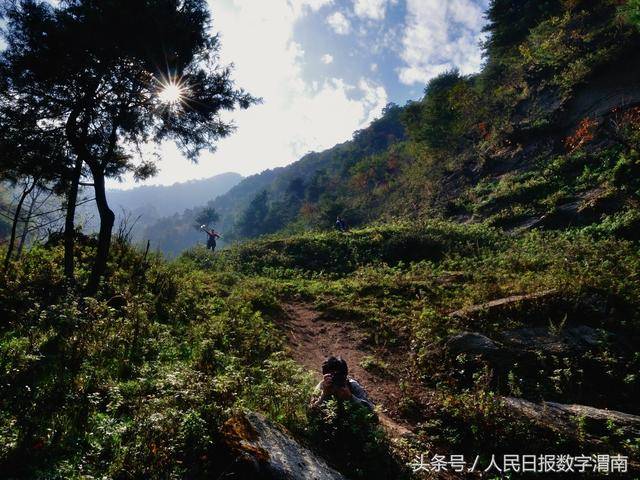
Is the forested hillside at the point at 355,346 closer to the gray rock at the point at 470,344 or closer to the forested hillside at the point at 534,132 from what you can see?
the gray rock at the point at 470,344

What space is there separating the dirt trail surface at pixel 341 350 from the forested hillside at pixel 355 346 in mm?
70

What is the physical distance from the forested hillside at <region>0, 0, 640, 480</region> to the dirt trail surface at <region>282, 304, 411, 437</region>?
7cm

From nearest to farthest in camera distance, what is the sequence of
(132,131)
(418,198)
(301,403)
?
(301,403), (132,131), (418,198)

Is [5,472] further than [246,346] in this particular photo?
No

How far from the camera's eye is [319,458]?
479cm

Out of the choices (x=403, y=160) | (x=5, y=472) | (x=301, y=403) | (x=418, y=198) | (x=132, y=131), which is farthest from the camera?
(x=403, y=160)

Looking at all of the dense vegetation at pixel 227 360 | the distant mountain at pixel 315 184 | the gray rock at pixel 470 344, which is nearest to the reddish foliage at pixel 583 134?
the dense vegetation at pixel 227 360

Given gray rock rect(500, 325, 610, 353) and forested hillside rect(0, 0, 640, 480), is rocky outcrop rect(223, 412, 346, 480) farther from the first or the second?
gray rock rect(500, 325, 610, 353)

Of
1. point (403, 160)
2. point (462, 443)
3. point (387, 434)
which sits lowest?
point (462, 443)

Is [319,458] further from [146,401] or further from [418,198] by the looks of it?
[418,198]

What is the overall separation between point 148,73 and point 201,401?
851cm

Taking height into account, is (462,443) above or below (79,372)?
below

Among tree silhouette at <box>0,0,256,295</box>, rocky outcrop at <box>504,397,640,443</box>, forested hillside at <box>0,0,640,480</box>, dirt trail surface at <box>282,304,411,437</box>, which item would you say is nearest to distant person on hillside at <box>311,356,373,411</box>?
forested hillside at <box>0,0,640,480</box>

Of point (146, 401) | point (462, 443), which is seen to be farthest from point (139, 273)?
point (462, 443)
